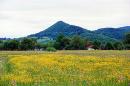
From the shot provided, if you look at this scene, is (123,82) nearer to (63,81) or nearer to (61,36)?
(63,81)

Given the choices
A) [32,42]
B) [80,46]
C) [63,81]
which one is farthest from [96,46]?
[63,81]

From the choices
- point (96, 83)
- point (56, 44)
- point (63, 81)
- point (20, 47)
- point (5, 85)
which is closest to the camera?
point (5, 85)

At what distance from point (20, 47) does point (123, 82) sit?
11824 cm

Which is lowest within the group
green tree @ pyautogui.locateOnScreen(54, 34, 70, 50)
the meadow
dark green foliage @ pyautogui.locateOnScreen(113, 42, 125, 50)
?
the meadow

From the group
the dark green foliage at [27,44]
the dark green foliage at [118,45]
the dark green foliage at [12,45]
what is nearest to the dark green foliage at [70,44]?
the dark green foliage at [27,44]

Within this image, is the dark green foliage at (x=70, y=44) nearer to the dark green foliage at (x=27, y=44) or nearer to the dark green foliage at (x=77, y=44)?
the dark green foliage at (x=77, y=44)

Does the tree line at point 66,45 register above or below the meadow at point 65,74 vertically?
above

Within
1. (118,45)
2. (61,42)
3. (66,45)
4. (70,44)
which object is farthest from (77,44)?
(118,45)

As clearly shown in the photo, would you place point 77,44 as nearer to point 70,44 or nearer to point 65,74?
point 70,44

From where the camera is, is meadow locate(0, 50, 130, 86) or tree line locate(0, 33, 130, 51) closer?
meadow locate(0, 50, 130, 86)

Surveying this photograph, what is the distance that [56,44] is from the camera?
14688 cm

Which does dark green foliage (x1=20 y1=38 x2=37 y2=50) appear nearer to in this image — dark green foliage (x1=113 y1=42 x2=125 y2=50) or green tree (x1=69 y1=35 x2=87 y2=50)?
green tree (x1=69 y1=35 x2=87 y2=50)

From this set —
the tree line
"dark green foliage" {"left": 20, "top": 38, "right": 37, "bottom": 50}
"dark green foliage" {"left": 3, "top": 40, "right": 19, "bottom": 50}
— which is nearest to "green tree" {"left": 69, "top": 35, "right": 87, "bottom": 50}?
the tree line

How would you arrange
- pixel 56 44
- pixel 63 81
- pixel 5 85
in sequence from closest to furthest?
pixel 5 85 < pixel 63 81 < pixel 56 44
